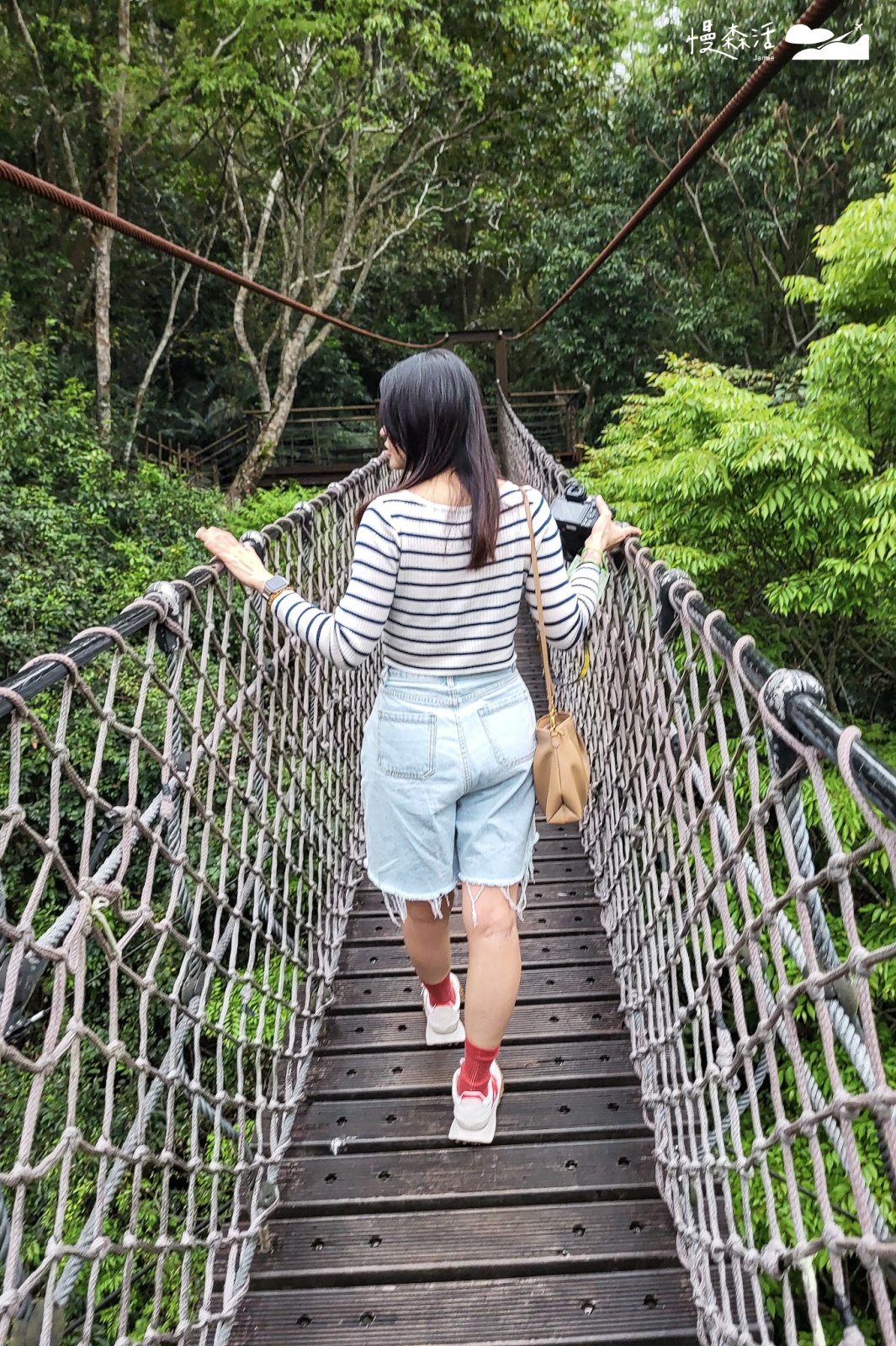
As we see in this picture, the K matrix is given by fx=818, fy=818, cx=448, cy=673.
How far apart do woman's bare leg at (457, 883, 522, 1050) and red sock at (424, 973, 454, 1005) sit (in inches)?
8.5

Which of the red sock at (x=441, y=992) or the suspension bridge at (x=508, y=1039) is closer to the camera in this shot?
the suspension bridge at (x=508, y=1039)

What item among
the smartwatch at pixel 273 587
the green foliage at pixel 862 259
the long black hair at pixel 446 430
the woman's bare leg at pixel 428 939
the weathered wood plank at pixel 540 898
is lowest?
the weathered wood plank at pixel 540 898

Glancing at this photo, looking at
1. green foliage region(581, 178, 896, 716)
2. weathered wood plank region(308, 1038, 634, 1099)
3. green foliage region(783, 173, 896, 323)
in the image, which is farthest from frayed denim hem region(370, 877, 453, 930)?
green foliage region(783, 173, 896, 323)

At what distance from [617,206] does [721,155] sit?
112cm

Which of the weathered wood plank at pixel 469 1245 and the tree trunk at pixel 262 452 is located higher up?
the weathered wood plank at pixel 469 1245

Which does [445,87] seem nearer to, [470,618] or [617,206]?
[617,206]

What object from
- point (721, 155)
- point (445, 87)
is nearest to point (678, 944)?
point (445, 87)

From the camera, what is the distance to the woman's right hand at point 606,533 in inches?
48.6

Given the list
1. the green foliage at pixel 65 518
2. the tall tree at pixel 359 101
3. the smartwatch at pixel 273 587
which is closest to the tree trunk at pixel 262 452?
the tall tree at pixel 359 101

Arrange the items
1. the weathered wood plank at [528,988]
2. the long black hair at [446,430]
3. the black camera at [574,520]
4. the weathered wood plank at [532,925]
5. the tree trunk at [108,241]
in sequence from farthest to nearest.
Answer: the tree trunk at [108,241] → the weathered wood plank at [532,925] → the weathered wood plank at [528,988] → the black camera at [574,520] → the long black hair at [446,430]

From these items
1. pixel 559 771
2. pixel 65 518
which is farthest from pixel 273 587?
pixel 65 518

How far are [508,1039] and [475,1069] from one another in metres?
0.25

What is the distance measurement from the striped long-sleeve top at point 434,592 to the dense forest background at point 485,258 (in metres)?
2.13

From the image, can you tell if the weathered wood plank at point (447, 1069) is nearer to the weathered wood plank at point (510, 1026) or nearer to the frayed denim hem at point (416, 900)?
the weathered wood plank at point (510, 1026)
